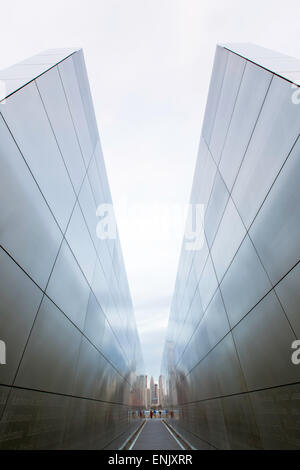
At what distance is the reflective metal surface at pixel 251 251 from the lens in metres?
3.94

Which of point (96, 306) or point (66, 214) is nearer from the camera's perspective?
point (66, 214)

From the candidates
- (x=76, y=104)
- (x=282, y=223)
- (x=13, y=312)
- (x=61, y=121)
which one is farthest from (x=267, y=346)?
(x=76, y=104)

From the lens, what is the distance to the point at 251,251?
532 cm

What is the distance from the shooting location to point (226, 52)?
22.5 ft

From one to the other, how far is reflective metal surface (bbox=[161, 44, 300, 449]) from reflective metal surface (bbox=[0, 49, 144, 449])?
14.3 ft

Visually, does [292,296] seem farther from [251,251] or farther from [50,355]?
Answer: [50,355]

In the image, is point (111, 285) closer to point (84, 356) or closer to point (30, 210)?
point (84, 356)

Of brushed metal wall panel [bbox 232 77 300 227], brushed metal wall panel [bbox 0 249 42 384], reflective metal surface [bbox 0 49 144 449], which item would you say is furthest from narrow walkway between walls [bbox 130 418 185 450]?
brushed metal wall panel [bbox 232 77 300 227]

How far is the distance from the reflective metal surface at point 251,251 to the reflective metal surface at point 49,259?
435cm

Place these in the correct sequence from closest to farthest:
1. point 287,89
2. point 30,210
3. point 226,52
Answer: point 287,89, point 30,210, point 226,52

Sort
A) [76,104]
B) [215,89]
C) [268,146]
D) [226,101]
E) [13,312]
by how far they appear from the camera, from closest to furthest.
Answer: [13,312], [268,146], [226,101], [76,104], [215,89]

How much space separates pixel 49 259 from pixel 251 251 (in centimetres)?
445
